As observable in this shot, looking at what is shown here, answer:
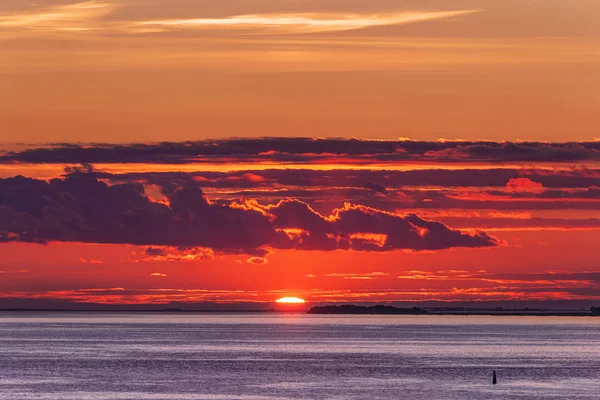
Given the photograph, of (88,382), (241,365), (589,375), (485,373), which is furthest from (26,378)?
(589,375)

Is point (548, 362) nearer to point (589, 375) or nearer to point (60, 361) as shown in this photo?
point (589, 375)

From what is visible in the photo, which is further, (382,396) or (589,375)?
(589,375)

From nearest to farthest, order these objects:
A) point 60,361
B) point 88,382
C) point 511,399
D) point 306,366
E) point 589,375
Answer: point 511,399 < point 88,382 < point 589,375 < point 306,366 < point 60,361

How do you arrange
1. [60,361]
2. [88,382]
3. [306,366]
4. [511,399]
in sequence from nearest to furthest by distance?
[511,399], [88,382], [306,366], [60,361]

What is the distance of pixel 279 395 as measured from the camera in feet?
366

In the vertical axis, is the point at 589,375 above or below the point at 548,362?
below

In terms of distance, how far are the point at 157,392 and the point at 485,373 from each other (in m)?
45.0

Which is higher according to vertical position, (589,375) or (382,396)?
(589,375)

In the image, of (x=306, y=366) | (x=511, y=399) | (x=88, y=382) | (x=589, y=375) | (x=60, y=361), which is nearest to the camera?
(x=511, y=399)

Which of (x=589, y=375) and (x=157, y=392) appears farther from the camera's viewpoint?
(x=589, y=375)

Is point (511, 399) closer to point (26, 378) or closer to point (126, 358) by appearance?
point (26, 378)

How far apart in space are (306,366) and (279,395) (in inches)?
1772

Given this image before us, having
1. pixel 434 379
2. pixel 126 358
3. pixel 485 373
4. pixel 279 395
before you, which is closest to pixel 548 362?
pixel 485 373

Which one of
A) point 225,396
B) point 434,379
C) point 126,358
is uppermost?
point 126,358
